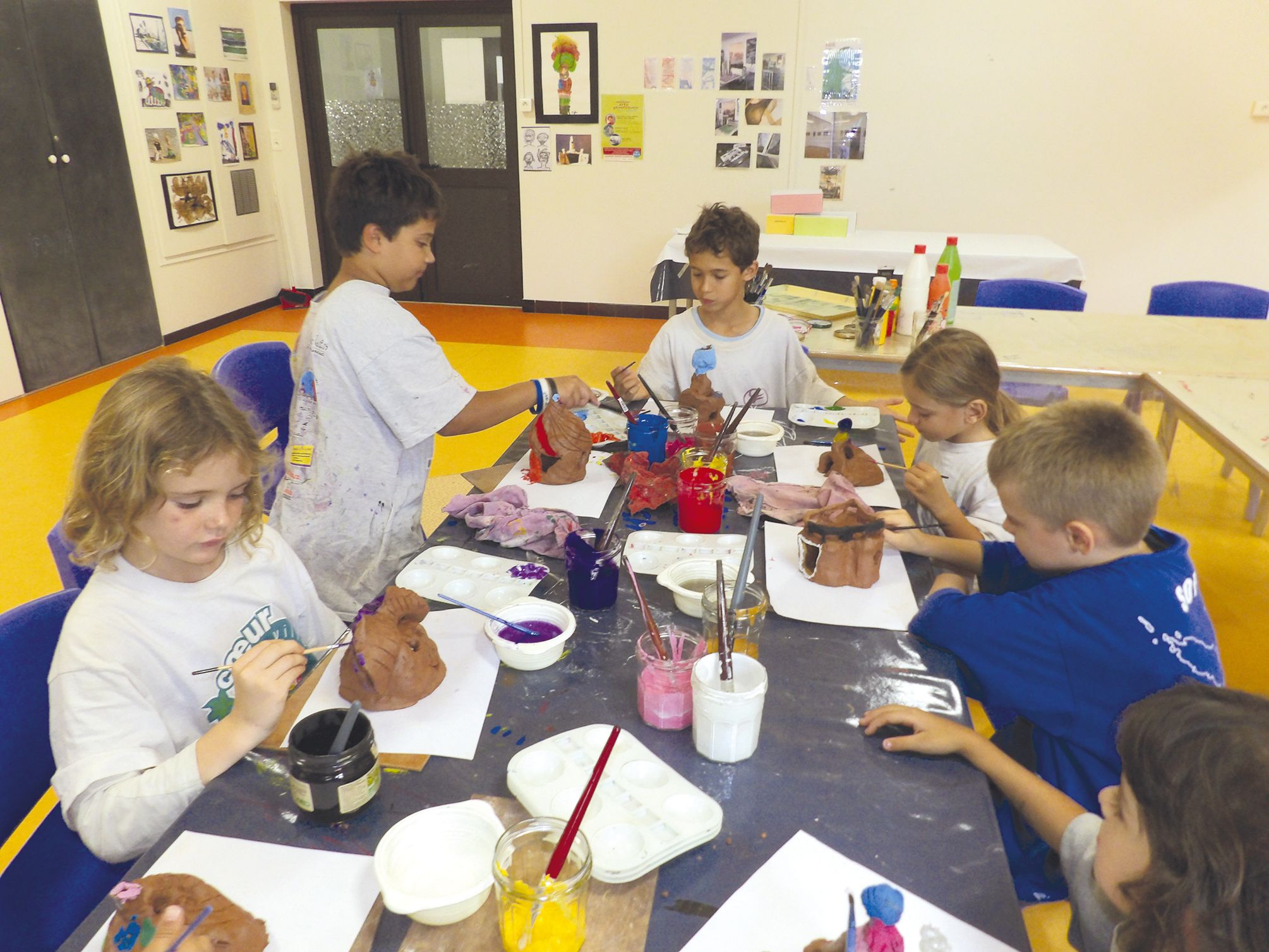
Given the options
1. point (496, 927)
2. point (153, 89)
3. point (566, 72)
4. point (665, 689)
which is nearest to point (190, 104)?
point (153, 89)

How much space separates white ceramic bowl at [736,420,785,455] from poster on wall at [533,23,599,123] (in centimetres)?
507

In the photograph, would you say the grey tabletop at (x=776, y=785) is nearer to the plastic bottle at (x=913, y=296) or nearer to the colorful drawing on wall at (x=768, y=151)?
the plastic bottle at (x=913, y=296)

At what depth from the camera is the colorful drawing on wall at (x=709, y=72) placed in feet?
20.6

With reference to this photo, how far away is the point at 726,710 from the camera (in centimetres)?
109

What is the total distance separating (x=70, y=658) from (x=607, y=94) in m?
6.25

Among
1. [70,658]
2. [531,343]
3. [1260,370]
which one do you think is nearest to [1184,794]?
[70,658]

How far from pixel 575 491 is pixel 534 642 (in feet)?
2.30

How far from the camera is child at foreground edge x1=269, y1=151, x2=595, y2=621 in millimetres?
1993

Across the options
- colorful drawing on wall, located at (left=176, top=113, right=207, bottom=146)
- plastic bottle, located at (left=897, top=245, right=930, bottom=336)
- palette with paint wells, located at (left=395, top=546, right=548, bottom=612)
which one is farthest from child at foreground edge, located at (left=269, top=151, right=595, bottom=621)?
colorful drawing on wall, located at (left=176, top=113, right=207, bottom=146)

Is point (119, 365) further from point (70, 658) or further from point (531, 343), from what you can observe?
point (70, 658)

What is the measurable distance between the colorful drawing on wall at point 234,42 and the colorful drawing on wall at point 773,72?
408 centimetres

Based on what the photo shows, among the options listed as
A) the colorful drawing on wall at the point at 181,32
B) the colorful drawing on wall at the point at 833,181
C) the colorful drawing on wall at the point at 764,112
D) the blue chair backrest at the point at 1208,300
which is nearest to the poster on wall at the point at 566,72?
the colorful drawing on wall at the point at 764,112

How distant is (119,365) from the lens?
19.0 feet

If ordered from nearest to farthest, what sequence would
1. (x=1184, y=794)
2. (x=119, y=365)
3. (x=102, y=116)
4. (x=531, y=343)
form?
(x=1184, y=794)
(x=102, y=116)
(x=119, y=365)
(x=531, y=343)
